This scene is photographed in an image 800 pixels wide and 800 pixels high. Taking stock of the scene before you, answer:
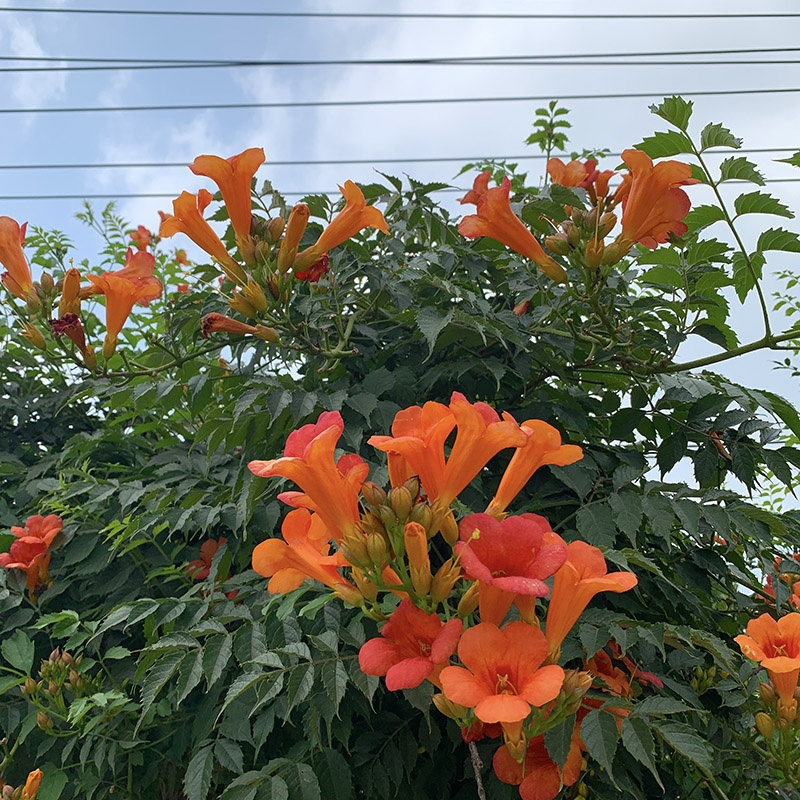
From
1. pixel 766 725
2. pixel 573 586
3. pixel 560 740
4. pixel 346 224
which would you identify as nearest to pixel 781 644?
pixel 766 725

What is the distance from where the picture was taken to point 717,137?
2.15 m

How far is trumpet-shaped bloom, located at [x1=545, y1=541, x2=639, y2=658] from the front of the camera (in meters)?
1.41

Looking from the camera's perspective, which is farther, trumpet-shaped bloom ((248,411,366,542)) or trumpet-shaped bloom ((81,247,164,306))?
trumpet-shaped bloom ((81,247,164,306))

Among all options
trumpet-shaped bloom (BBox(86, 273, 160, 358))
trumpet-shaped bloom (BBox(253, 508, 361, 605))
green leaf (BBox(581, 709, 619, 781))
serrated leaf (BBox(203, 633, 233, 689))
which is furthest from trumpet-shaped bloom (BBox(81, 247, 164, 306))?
green leaf (BBox(581, 709, 619, 781))

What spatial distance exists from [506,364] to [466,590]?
1.15 m

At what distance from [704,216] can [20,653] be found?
8.73ft

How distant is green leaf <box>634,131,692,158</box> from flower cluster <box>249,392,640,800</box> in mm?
1137

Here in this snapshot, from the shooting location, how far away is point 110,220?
5.39 m

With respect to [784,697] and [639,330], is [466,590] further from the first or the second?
[639,330]

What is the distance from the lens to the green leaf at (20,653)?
2.57 m

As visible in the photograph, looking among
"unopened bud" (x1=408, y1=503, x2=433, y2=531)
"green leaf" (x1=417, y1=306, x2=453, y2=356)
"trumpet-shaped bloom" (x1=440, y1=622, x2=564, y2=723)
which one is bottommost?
"trumpet-shaped bloom" (x1=440, y1=622, x2=564, y2=723)

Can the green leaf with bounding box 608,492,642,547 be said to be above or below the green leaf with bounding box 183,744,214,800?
above

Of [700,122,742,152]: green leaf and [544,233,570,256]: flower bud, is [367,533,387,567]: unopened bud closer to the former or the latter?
[544,233,570,256]: flower bud

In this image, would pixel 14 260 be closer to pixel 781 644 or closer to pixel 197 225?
pixel 197 225
